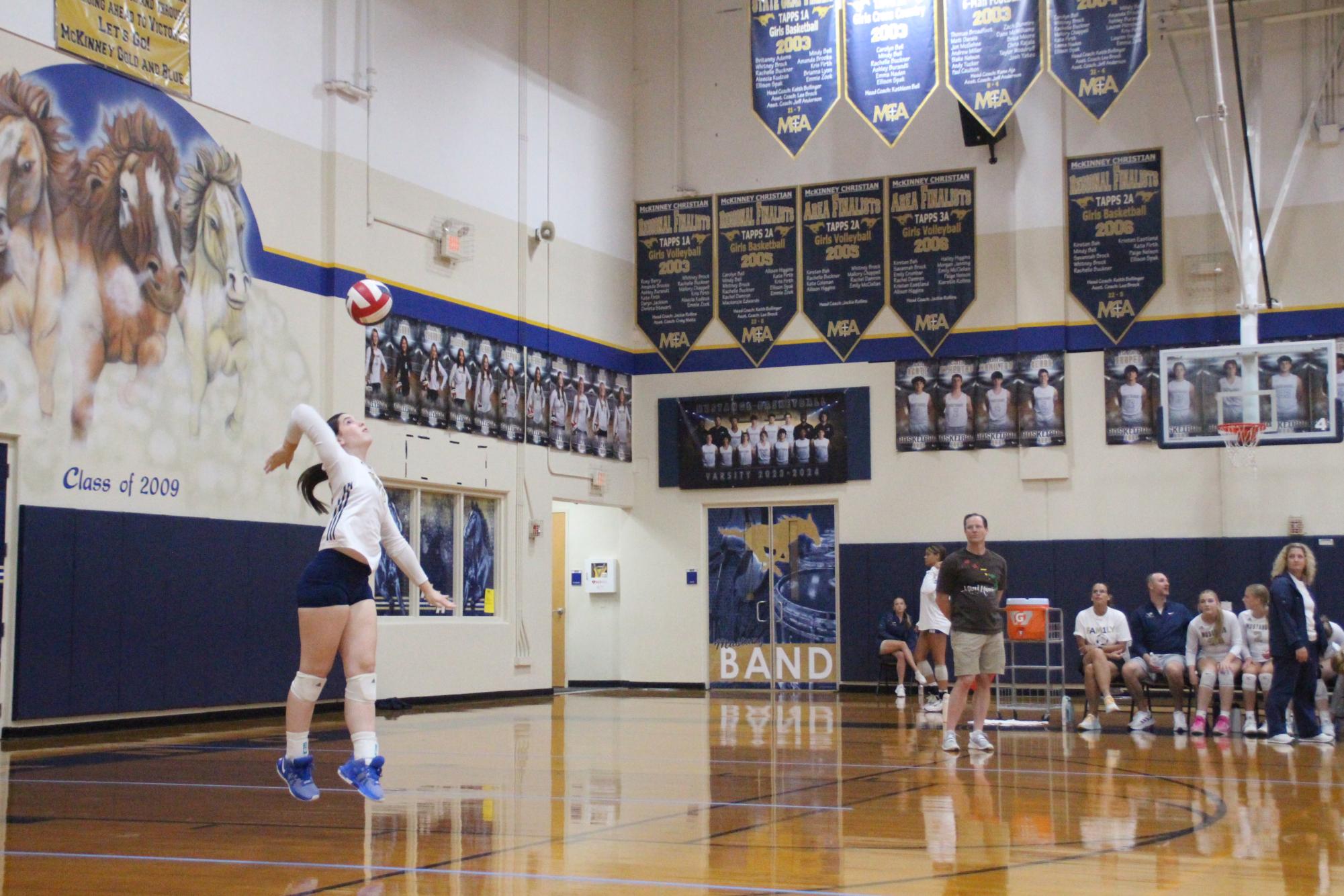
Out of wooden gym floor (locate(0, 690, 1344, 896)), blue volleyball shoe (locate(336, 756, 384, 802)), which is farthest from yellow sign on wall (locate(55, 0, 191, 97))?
blue volleyball shoe (locate(336, 756, 384, 802))

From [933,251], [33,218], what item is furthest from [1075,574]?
[33,218]

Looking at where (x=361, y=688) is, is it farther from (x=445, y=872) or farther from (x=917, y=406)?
(x=917, y=406)

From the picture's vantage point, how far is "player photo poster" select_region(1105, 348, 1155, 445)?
18.6 metres

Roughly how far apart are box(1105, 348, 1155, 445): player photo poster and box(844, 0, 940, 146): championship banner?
5571mm

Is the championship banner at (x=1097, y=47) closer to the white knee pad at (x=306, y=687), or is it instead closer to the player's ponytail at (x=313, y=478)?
the player's ponytail at (x=313, y=478)

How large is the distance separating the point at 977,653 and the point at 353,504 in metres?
5.29

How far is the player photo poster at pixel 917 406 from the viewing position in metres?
19.7

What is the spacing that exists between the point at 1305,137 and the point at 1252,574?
18.6 feet

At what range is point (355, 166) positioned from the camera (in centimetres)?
1594

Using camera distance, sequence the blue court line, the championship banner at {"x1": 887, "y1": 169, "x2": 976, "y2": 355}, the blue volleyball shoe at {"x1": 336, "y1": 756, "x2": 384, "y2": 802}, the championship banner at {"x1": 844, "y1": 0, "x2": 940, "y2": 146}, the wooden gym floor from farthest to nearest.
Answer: the championship banner at {"x1": 887, "y1": 169, "x2": 976, "y2": 355} → the championship banner at {"x1": 844, "y1": 0, "x2": 940, "y2": 146} → the blue volleyball shoe at {"x1": 336, "y1": 756, "x2": 384, "y2": 802} → the wooden gym floor → the blue court line

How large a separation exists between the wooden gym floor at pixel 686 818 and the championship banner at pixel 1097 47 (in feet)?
23.0

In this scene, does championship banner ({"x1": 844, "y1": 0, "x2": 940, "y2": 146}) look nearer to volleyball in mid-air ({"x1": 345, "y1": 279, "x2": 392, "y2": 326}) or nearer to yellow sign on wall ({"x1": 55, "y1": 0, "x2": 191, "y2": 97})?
yellow sign on wall ({"x1": 55, "y1": 0, "x2": 191, "y2": 97})

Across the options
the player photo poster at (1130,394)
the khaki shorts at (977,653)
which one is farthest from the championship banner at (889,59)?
the khaki shorts at (977,653)

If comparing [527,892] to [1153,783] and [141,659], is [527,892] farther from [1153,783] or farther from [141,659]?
[141,659]
